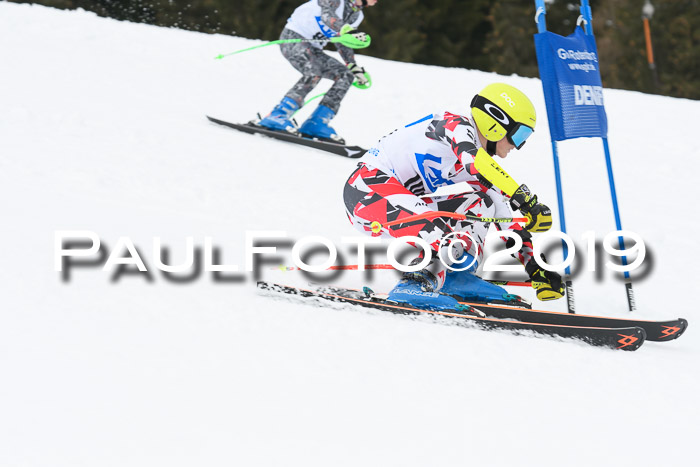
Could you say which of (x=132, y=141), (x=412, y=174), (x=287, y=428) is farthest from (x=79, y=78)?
(x=287, y=428)

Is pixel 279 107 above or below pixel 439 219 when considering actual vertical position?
above

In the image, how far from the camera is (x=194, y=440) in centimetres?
264


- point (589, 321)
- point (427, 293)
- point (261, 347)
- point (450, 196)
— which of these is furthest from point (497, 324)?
point (261, 347)

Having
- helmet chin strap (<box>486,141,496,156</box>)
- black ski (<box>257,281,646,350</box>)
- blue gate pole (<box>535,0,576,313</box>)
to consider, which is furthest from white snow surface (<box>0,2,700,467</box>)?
helmet chin strap (<box>486,141,496,156</box>)

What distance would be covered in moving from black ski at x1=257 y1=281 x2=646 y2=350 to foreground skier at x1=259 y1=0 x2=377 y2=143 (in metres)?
3.63

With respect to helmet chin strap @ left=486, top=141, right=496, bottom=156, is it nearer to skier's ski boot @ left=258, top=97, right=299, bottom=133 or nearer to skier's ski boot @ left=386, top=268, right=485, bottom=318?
skier's ski boot @ left=386, top=268, right=485, bottom=318

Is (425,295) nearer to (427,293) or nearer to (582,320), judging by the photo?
(427,293)

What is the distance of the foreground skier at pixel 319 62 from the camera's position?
7.38 metres

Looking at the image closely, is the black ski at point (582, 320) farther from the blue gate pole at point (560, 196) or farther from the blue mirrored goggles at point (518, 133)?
the blue mirrored goggles at point (518, 133)

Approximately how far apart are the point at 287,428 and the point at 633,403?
4.39ft

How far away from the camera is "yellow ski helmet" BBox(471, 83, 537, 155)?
4051 millimetres

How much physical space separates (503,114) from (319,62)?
3.96 m

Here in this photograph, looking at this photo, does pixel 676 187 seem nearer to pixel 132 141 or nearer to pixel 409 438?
pixel 132 141

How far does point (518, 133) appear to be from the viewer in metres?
4.09
